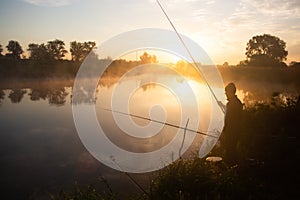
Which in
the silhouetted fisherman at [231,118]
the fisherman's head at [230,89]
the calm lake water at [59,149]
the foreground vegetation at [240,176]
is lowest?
the calm lake water at [59,149]

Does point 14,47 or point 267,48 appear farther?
point 14,47

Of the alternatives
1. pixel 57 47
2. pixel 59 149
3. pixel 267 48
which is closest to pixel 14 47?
pixel 57 47

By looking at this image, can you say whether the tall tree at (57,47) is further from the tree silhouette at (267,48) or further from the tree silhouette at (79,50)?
the tree silhouette at (267,48)

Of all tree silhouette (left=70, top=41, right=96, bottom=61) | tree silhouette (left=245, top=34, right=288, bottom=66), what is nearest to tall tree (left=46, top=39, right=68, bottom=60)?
tree silhouette (left=70, top=41, right=96, bottom=61)

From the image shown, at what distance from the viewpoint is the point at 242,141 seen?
9117 millimetres

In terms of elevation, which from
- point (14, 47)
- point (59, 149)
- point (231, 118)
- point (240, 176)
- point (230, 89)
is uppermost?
point (14, 47)

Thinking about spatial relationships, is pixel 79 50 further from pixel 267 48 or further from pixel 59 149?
pixel 59 149

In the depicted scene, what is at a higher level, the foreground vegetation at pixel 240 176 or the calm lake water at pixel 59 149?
the foreground vegetation at pixel 240 176

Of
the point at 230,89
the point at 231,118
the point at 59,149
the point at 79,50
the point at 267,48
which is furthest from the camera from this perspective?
the point at 79,50

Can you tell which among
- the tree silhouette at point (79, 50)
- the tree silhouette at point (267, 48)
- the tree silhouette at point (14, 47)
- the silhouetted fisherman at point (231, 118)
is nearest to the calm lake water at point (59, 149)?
the silhouetted fisherman at point (231, 118)

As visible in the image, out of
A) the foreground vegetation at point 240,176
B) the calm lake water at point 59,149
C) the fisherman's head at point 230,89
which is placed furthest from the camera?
the calm lake water at point 59,149

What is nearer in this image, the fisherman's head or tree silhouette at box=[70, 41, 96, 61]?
the fisherman's head

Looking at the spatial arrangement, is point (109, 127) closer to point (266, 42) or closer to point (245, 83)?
point (245, 83)

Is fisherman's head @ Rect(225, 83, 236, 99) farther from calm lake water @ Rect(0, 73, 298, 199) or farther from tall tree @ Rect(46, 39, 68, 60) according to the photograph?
tall tree @ Rect(46, 39, 68, 60)
